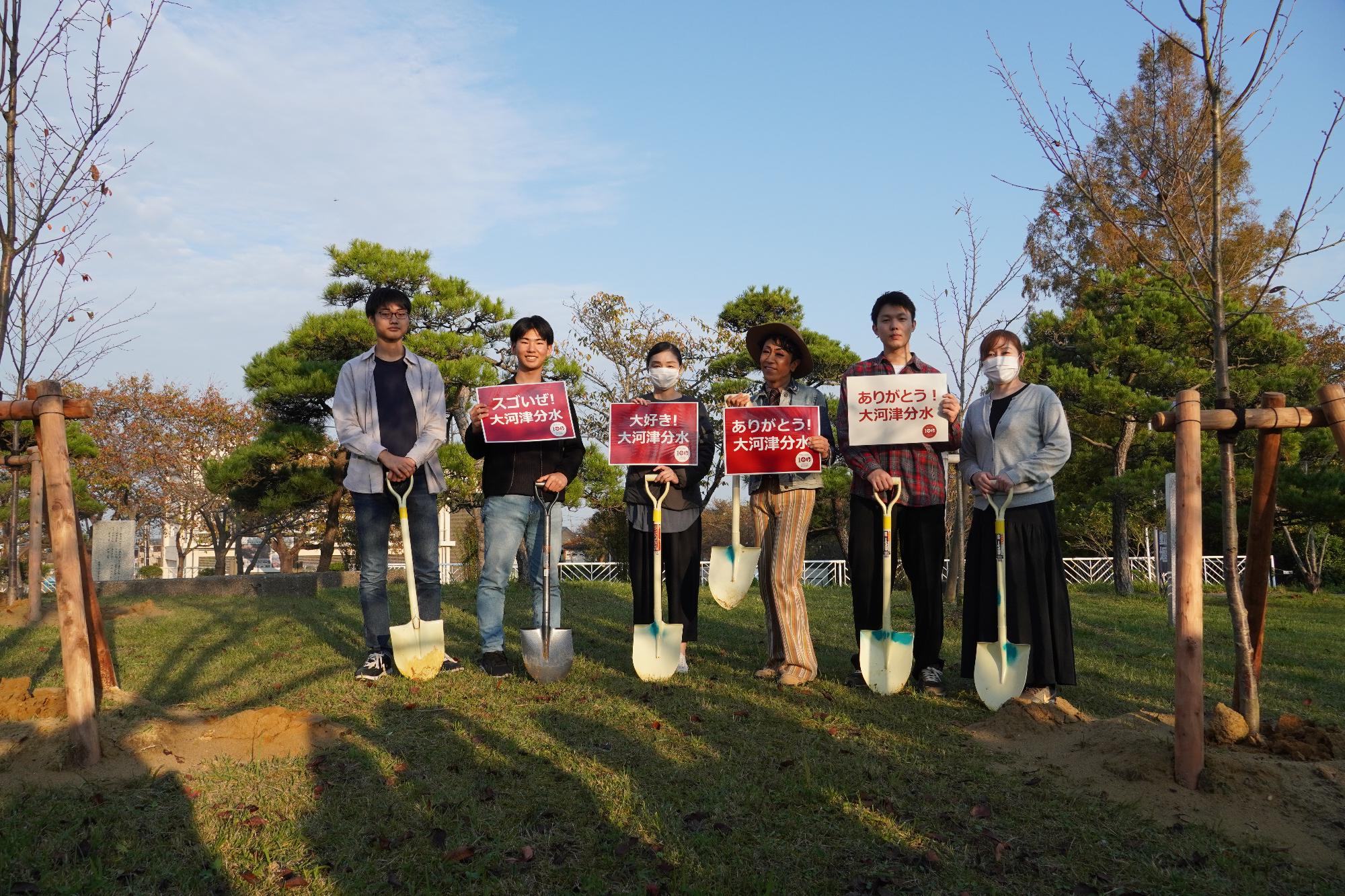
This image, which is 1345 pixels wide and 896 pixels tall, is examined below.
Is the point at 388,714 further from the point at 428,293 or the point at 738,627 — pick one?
the point at 428,293

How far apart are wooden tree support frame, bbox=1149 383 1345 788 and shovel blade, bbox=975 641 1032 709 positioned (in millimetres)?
872

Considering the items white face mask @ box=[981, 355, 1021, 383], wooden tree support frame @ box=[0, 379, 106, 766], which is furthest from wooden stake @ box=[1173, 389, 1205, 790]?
wooden tree support frame @ box=[0, 379, 106, 766]

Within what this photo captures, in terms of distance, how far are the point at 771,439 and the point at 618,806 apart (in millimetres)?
2419

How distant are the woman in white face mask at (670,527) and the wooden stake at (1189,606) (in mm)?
2499

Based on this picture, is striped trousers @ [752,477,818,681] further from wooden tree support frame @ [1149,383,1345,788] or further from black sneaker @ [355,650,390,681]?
black sneaker @ [355,650,390,681]

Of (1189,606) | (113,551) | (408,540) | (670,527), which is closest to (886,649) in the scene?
(670,527)

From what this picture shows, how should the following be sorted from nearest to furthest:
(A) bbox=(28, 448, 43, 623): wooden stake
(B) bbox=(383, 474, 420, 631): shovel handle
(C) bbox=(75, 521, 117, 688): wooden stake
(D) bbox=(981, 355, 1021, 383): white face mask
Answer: (C) bbox=(75, 521, 117, 688): wooden stake, (D) bbox=(981, 355, 1021, 383): white face mask, (B) bbox=(383, 474, 420, 631): shovel handle, (A) bbox=(28, 448, 43, 623): wooden stake

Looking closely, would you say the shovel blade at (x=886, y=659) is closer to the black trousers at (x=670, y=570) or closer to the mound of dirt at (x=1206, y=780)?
the mound of dirt at (x=1206, y=780)

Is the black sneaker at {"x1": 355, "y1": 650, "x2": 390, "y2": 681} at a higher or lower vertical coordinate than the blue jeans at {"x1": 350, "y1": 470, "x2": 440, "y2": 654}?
lower

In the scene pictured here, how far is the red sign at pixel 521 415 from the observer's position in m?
5.28


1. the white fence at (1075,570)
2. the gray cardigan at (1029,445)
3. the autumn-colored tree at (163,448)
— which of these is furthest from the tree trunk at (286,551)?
the gray cardigan at (1029,445)

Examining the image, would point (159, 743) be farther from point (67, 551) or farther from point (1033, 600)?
point (1033, 600)

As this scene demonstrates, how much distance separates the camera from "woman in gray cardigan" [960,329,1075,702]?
15.0 ft

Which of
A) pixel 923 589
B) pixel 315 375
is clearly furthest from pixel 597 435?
pixel 923 589
